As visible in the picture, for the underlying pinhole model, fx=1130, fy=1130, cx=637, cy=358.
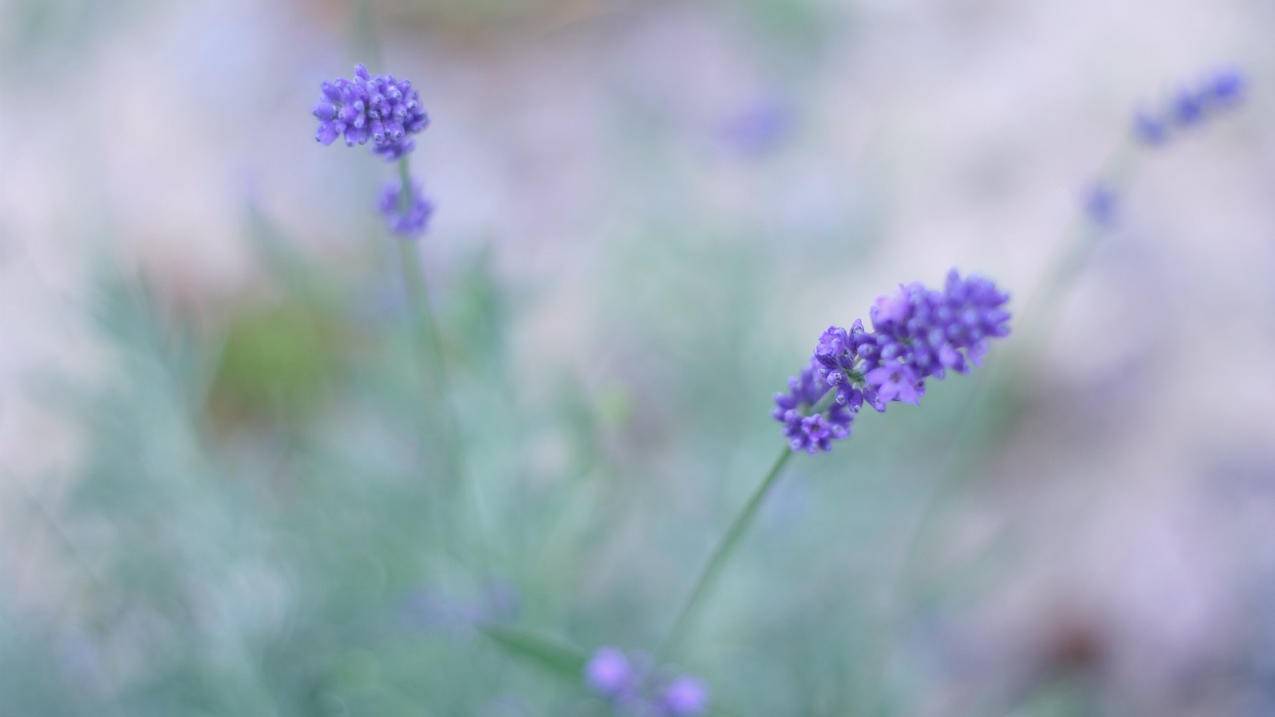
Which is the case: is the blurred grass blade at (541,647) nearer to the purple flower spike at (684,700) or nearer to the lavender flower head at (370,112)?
the purple flower spike at (684,700)

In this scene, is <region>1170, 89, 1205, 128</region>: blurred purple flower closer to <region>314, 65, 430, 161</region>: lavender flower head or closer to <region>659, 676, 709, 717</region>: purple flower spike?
<region>659, 676, 709, 717</region>: purple flower spike

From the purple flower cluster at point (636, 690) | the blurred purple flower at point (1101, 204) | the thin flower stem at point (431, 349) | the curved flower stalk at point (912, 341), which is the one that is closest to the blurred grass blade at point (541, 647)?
the purple flower cluster at point (636, 690)

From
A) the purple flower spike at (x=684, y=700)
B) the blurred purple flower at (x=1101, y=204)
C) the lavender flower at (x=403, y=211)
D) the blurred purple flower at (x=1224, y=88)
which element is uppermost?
the blurred purple flower at (x=1101, y=204)

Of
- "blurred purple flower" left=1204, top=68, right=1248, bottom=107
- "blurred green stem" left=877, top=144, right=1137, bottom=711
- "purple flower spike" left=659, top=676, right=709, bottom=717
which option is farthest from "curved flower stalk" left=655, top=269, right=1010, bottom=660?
Answer: "blurred green stem" left=877, top=144, right=1137, bottom=711

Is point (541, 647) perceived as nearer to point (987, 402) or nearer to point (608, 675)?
point (608, 675)

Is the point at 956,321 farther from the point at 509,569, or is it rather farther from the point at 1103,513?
the point at 1103,513
